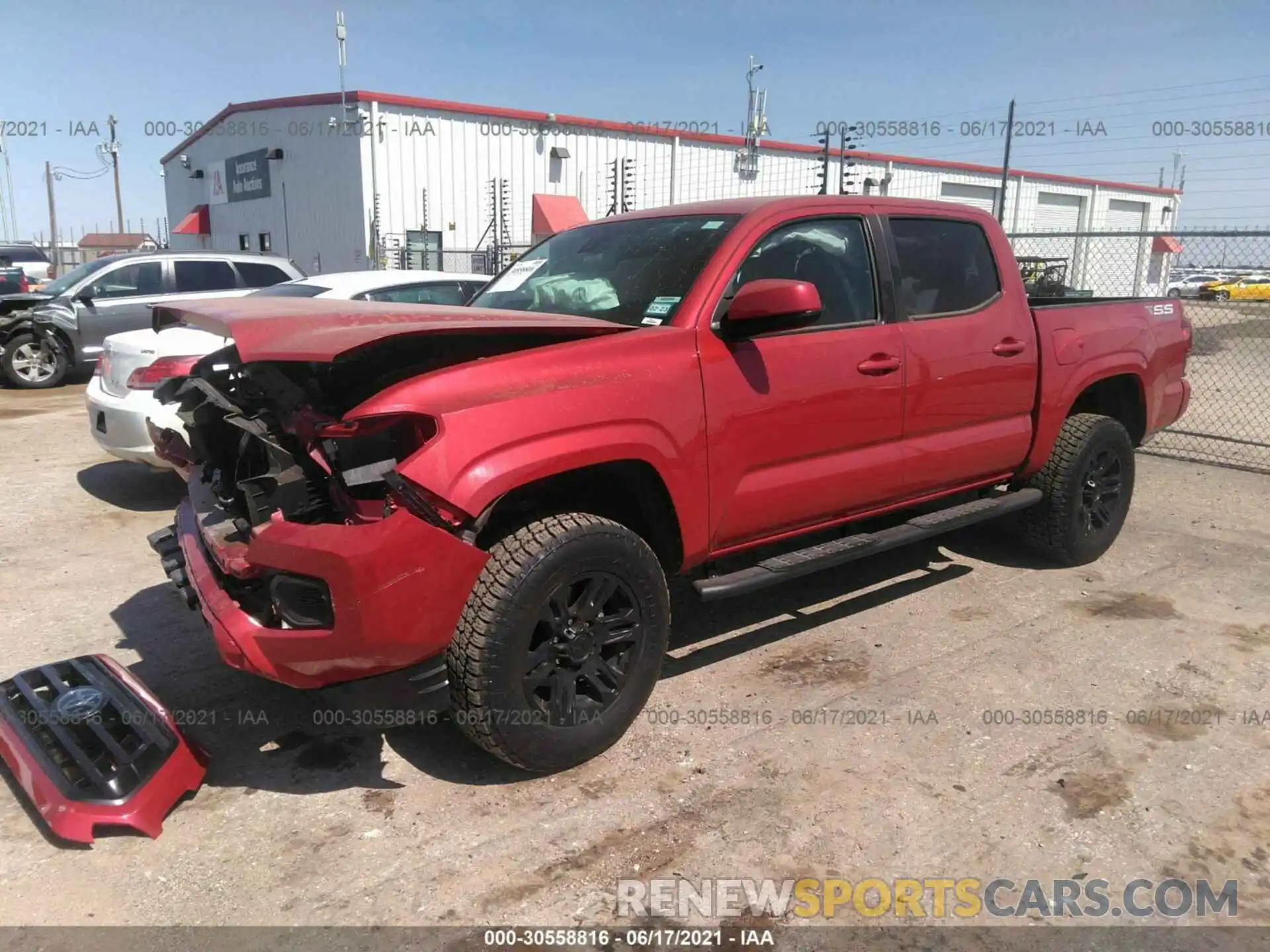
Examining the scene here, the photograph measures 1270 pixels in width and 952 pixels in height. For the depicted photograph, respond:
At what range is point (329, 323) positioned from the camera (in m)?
3.00

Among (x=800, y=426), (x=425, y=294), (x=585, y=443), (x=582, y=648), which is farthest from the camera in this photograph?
(x=425, y=294)

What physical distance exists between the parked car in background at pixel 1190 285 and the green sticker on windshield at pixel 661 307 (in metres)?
31.8

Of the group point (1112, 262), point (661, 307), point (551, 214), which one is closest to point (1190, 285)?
point (1112, 262)

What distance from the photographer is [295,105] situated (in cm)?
2281

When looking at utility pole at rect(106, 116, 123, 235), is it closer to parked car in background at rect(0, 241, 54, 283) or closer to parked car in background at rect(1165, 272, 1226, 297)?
parked car in background at rect(0, 241, 54, 283)

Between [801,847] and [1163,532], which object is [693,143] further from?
[801,847]

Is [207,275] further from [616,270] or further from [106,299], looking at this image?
[616,270]

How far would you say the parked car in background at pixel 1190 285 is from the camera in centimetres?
3288

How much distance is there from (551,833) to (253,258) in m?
10.9

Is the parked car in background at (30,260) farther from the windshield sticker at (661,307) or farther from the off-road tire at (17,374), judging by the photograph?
the windshield sticker at (661,307)

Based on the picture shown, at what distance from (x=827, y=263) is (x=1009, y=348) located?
1.20 metres

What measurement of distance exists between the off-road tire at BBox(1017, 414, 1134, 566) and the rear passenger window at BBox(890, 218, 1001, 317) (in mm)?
1046

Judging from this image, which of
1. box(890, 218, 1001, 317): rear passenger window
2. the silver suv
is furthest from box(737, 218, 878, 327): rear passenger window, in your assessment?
the silver suv

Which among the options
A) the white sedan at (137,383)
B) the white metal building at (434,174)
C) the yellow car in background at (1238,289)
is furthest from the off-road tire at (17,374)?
the yellow car in background at (1238,289)
